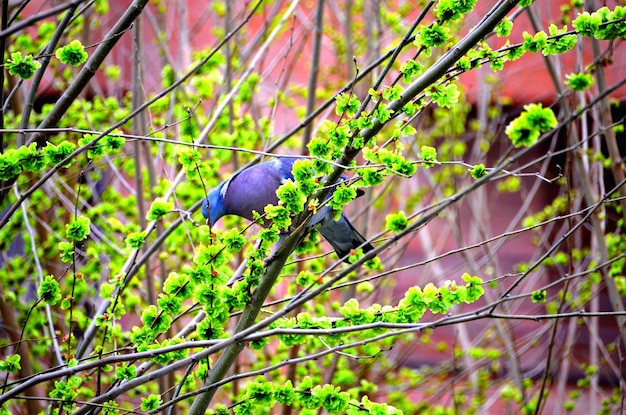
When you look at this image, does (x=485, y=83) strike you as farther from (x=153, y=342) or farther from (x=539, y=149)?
(x=153, y=342)

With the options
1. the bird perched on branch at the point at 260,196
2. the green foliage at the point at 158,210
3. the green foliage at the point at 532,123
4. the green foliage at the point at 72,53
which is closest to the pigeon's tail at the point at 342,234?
the bird perched on branch at the point at 260,196

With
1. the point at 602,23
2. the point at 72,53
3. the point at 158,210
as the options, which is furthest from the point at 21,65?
the point at 602,23

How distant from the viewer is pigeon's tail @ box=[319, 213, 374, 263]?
114 inches

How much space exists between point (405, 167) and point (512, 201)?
17.5 ft

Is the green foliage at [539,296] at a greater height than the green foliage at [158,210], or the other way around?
the green foliage at [158,210]

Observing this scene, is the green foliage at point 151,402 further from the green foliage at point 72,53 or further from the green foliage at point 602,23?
the green foliage at point 602,23

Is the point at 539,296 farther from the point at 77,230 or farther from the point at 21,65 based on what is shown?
the point at 21,65

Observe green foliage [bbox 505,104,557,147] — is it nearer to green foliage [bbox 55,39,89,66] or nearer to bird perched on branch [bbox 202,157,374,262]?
green foliage [bbox 55,39,89,66]

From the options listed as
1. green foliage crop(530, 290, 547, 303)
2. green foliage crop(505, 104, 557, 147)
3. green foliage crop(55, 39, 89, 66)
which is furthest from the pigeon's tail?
green foliage crop(505, 104, 557, 147)

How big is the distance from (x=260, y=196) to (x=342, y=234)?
38cm

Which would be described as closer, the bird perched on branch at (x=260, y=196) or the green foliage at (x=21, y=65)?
the green foliage at (x=21, y=65)

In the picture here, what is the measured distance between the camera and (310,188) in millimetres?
1964

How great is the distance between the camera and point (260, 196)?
293 cm

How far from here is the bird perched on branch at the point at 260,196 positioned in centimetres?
290
